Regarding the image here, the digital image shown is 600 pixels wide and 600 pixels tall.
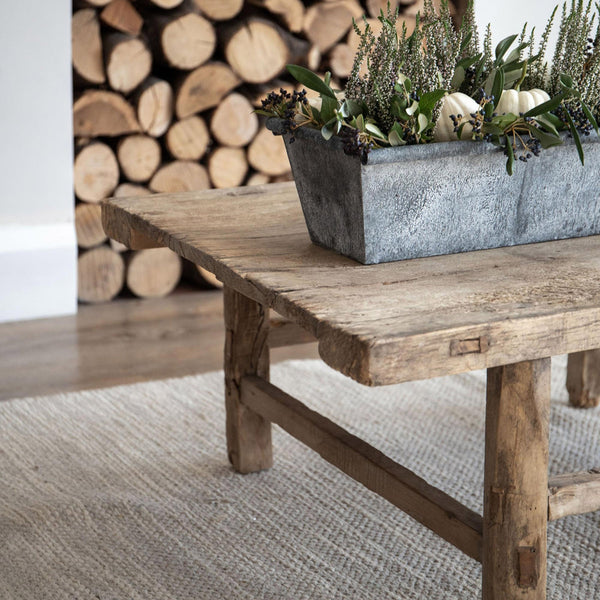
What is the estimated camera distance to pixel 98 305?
2832 millimetres

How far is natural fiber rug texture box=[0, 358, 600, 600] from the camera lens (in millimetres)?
1428

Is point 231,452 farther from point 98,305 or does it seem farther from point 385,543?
point 98,305

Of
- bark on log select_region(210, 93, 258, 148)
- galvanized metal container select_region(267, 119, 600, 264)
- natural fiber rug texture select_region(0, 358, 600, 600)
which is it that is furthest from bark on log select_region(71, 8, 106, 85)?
galvanized metal container select_region(267, 119, 600, 264)

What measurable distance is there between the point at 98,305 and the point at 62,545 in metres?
1.38

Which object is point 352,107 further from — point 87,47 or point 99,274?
point 99,274

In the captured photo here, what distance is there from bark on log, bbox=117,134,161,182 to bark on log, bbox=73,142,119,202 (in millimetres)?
30

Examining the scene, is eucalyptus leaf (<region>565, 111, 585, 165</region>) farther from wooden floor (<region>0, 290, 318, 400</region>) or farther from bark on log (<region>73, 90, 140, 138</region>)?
bark on log (<region>73, 90, 140, 138</region>)

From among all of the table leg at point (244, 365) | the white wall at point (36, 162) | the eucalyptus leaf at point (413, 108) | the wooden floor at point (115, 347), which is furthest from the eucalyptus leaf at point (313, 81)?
the white wall at point (36, 162)

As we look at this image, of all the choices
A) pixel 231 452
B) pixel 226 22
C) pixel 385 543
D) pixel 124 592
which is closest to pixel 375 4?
pixel 226 22

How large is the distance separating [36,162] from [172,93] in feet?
1.50

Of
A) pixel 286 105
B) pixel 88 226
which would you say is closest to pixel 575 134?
pixel 286 105

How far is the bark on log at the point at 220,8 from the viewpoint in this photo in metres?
2.73

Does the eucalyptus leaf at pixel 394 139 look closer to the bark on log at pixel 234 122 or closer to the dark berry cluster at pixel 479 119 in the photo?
the dark berry cluster at pixel 479 119

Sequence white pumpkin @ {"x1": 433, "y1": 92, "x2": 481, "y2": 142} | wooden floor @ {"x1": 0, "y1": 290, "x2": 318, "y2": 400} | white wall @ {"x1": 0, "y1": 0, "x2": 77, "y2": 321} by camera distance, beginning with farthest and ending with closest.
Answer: white wall @ {"x1": 0, "y1": 0, "x2": 77, "y2": 321}, wooden floor @ {"x1": 0, "y1": 290, "x2": 318, "y2": 400}, white pumpkin @ {"x1": 433, "y1": 92, "x2": 481, "y2": 142}
